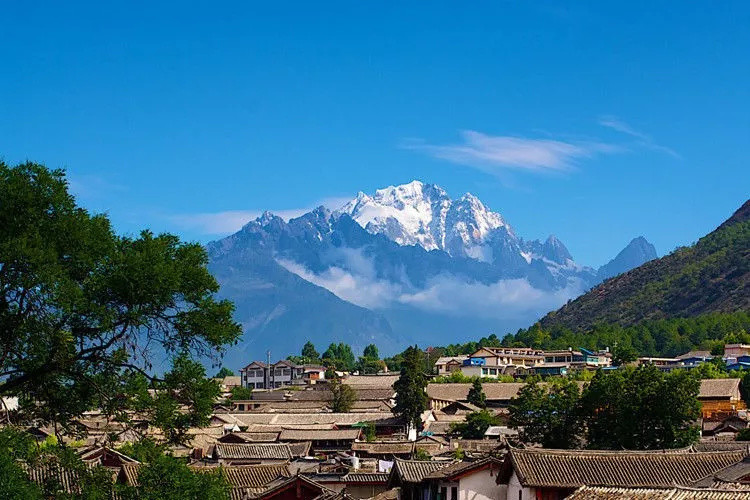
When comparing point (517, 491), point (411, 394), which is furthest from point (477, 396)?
point (517, 491)

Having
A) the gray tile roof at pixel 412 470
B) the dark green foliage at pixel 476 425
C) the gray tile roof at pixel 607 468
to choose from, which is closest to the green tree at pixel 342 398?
the dark green foliage at pixel 476 425

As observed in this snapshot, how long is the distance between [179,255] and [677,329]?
15306 cm

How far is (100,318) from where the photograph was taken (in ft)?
58.6

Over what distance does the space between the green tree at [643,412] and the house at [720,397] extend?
1236 inches

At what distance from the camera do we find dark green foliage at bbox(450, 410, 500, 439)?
8188 centimetres

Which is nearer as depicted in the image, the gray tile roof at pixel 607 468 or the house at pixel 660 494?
the house at pixel 660 494

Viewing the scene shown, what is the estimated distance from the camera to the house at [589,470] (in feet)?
117

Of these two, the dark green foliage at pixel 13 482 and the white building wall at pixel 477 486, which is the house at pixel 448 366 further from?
the dark green foliage at pixel 13 482

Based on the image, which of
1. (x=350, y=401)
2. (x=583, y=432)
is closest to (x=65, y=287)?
(x=583, y=432)

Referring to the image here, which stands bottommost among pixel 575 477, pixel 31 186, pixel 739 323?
pixel 575 477

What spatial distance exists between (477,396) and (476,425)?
22349 millimetres

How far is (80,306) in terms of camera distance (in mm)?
17594

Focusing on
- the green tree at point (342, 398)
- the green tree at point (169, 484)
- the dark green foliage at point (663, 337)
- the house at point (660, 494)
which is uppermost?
the dark green foliage at point (663, 337)

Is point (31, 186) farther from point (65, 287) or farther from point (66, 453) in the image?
point (66, 453)
